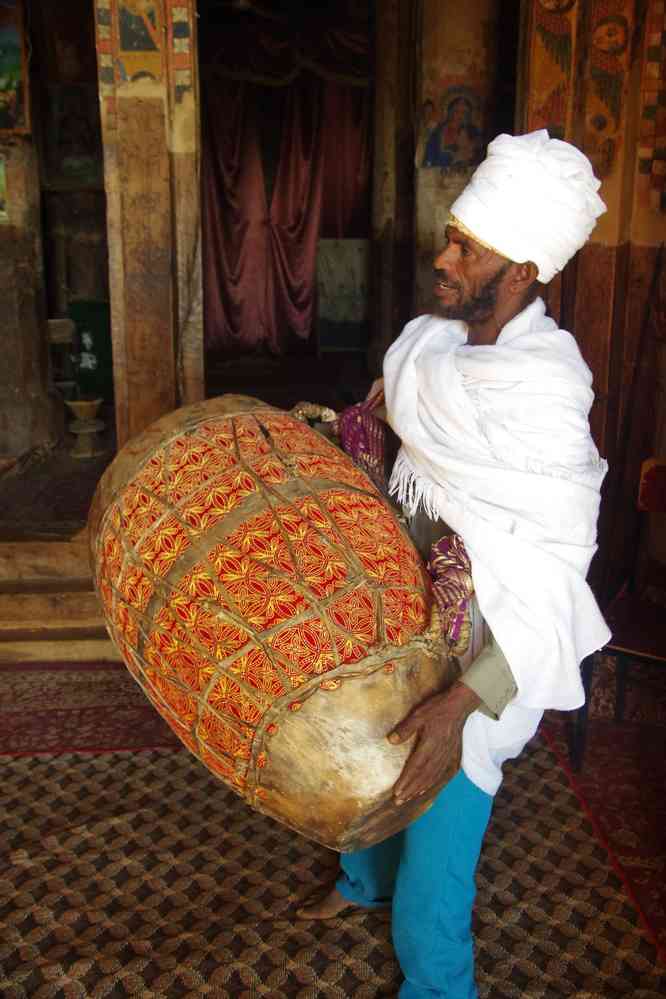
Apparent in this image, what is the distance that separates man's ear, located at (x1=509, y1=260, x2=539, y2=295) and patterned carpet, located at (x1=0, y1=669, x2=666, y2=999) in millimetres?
1565

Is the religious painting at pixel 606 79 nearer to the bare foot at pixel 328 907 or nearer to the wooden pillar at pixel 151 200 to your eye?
the wooden pillar at pixel 151 200

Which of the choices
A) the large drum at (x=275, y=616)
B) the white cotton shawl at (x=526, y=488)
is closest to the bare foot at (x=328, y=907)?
the large drum at (x=275, y=616)

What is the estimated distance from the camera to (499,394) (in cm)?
175

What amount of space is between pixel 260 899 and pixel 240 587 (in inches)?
45.8

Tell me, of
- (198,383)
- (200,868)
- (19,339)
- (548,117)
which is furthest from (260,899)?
(19,339)

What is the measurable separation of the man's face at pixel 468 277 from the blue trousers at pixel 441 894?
2.99 feet

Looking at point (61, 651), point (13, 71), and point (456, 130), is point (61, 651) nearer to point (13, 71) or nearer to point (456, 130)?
point (456, 130)

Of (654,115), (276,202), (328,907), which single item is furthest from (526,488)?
(276,202)

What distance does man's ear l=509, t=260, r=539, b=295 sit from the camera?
182 centimetres

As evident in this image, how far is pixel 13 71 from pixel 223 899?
4885 mm

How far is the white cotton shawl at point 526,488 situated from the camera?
5.70 ft

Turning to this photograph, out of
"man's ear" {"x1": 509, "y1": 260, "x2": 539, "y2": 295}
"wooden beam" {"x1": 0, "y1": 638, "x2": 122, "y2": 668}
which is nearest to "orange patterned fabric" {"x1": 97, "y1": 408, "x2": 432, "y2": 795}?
"man's ear" {"x1": 509, "y1": 260, "x2": 539, "y2": 295}

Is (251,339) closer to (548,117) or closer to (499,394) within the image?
(548,117)

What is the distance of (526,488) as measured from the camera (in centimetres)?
174
